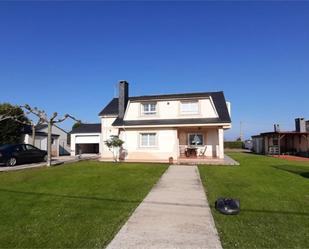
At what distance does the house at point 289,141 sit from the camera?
96.7ft

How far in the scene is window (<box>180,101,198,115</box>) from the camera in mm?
21008

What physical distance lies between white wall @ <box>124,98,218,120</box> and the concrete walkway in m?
12.6

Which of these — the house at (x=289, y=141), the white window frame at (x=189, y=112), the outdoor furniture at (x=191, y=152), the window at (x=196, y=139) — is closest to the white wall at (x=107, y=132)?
the white window frame at (x=189, y=112)

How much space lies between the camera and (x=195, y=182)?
10.7m

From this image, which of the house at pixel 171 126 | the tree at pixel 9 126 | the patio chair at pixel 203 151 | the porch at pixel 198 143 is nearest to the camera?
the house at pixel 171 126

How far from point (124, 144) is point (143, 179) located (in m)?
10.4

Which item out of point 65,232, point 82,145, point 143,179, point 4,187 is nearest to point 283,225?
point 65,232

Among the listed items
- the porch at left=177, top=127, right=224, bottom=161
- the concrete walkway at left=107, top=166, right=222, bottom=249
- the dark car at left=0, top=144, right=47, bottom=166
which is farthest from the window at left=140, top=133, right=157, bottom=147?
the concrete walkway at left=107, top=166, right=222, bottom=249

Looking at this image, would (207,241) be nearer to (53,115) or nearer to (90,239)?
(90,239)

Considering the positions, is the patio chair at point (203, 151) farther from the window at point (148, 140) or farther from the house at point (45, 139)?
the house at point (45, 139)

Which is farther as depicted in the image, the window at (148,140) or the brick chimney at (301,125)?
the brick chimney at (301,125)

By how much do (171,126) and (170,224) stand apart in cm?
1427

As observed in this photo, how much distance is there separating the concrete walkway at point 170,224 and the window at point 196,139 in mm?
12939

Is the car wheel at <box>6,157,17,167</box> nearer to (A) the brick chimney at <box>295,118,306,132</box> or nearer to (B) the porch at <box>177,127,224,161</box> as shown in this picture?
(B) the porch at <box>177,127,224,161</box>
